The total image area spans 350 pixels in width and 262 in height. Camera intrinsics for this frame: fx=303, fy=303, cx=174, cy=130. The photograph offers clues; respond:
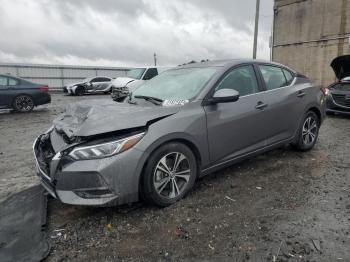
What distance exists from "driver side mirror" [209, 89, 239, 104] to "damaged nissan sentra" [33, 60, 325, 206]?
0.01 m

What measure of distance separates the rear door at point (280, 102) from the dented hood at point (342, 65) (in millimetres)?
6192

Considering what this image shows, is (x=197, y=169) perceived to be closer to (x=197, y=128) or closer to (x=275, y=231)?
(x=197, y=128)

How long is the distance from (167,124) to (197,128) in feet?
1.34

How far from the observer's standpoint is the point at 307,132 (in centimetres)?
512

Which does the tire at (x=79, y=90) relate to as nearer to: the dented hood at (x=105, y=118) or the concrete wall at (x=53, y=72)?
the concrete wall at (x=53, y=72)

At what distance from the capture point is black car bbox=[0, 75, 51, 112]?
11.0 metres

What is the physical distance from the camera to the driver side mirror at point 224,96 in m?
3.52

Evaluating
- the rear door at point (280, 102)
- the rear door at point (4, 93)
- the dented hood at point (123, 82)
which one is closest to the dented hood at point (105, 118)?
the rear door at point (280, 102)

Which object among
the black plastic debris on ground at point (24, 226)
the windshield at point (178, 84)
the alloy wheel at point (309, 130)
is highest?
the windshield at point (178, 84)

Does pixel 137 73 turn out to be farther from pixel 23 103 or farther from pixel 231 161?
pixel 231 161

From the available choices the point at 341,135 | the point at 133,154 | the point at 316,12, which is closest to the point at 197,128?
the point at 133,154

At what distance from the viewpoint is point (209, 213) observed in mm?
3180

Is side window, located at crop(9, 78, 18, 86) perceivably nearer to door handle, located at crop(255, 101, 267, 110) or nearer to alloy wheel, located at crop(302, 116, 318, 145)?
door handle, located at crop(255, 101, 267, 110)

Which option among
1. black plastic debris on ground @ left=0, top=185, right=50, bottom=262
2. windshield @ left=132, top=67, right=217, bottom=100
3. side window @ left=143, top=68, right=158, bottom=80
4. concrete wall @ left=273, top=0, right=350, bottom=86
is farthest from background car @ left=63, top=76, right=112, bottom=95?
black plastic debris on ground @ left=0, top=185, right=50, bottom=262
